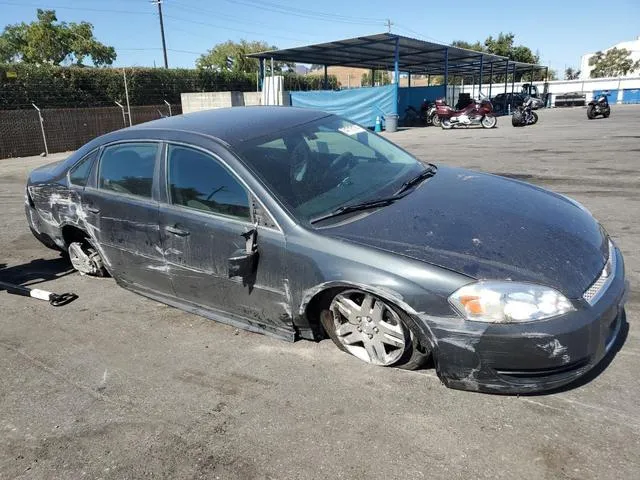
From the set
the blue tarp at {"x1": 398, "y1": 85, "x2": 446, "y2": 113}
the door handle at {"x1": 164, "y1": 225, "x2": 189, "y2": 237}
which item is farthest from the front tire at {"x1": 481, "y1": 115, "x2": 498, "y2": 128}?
the door handle at {"x1": 164, "y1": 225, "x2": 189, "y2": 237}

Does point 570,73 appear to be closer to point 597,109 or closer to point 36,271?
point 597,109

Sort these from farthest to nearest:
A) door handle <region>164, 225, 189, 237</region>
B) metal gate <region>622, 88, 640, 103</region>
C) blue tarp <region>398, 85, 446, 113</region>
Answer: metal gate <region>622, 88, 640, 103</region>, blue tarp <region>398, 85, 446, 113</region>, door handle <region>164, 225, 189, 237</region>

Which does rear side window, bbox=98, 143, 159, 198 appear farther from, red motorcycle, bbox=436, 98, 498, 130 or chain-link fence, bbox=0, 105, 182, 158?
red motorcycle, bbox=436, 98, 498, 130

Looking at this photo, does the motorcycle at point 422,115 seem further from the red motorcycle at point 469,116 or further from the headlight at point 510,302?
the headlight at point 510,302

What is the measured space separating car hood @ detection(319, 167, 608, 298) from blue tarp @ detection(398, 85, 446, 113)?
27.2 metres

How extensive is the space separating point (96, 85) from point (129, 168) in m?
25.4

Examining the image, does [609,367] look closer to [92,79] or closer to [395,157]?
[395,157]

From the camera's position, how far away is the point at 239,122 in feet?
12.2

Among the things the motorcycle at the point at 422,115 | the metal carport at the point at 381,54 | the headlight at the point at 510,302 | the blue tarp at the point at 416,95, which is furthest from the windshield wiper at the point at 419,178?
the blue tarp at the point at 416,95

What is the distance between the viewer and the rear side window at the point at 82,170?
13.9 ft

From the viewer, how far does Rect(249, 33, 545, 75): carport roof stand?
25.0 meters

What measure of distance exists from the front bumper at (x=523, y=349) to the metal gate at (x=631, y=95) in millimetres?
56177

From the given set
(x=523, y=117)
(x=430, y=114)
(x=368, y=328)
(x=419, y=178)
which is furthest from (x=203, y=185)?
(x=430, y=114)

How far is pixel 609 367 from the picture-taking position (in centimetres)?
278
